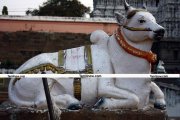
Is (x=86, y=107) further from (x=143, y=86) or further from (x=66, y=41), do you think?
(x=66, y=41)

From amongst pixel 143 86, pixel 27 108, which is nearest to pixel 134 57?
pixel 143 86

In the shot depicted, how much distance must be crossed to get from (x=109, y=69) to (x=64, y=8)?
31.2 m

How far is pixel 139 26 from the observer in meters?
3.99

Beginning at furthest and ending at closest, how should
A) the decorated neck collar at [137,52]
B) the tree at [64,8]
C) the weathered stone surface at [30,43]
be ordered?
the tree at [64,8] < the weathered stone surface at [30,43] < the decorated neck collar at [137,52]

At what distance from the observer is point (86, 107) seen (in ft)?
12.6

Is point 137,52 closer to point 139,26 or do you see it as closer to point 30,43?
point 139,26

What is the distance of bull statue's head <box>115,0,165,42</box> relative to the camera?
Answer: 154 inches

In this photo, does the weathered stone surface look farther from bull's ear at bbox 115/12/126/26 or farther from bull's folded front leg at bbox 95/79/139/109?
bull's folded front leg at bbox 95/79/139/109

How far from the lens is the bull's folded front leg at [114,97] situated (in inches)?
152

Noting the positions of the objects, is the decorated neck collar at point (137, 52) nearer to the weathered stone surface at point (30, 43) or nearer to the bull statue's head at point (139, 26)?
the bull statue's head at point (139, 26)

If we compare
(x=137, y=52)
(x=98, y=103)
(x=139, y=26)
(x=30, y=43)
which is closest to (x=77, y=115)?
(x=98, y=103)

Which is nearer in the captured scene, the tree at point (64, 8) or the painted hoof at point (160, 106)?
the painted hoof at point (160, 106)

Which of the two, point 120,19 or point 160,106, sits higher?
point 120,19

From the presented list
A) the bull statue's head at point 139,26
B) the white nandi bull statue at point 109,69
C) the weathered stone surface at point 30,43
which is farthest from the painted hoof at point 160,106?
the weathered stone surface at point 30,43
